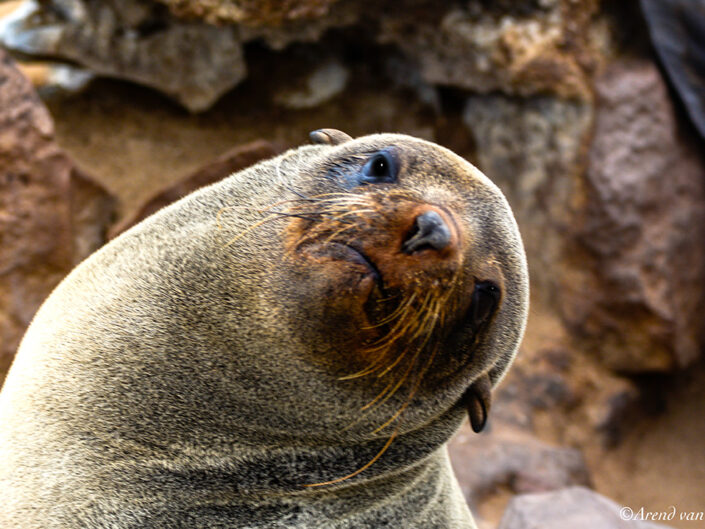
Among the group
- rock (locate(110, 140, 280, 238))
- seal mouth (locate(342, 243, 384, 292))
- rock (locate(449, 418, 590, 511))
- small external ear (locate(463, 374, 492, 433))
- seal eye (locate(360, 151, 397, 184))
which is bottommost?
rock (locate(449, 418, 590, 511))

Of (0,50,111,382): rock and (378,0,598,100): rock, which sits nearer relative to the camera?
(0,50,111,382): rock

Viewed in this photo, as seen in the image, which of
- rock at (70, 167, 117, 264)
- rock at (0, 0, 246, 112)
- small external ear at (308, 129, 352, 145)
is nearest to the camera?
small external ear at (308, 129, 352, 145)

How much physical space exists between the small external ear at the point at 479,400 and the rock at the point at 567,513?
1787 mm

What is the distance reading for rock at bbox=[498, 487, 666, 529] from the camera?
3.58m

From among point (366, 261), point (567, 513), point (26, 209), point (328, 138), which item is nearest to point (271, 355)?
point (366, 261)

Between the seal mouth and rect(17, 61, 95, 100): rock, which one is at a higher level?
the seal mouth

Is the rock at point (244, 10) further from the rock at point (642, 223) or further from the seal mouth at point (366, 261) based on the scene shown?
the seal mouth at point (366, 261)

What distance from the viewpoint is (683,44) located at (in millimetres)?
5105

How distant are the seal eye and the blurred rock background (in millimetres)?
3032

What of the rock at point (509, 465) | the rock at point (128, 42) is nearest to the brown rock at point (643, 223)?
the rock at point (509, 465)

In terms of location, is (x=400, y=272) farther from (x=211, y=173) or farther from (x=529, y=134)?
(x=529, y=134)

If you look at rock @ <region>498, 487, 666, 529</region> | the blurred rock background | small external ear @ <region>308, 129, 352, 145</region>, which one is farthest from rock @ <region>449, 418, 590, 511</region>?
small external ear @ <region>308, 129, 352, 145</region>

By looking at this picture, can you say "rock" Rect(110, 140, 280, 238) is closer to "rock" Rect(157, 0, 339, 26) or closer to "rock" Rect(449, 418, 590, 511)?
"rock" Rect(157, 0, 339, 26)

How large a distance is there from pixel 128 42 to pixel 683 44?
149 inches
